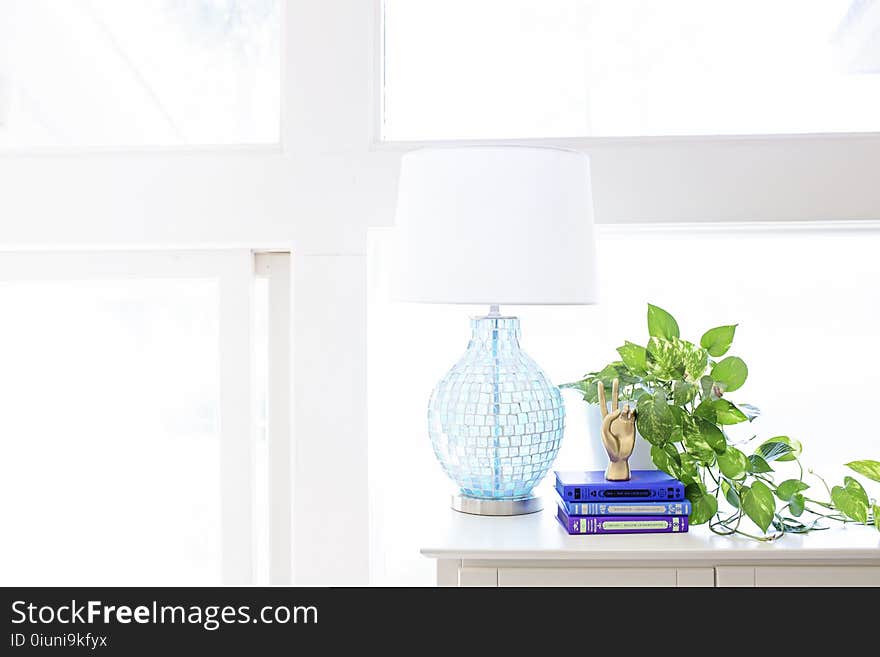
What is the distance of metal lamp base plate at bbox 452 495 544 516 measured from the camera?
4.42ft

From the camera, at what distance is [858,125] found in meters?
1.57

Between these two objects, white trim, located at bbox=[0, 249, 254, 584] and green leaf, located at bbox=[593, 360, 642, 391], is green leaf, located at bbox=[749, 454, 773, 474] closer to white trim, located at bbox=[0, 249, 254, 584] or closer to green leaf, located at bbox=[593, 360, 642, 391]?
green leaf, located at bbox=[593, 360, 642, 391]

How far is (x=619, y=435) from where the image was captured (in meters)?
1.30

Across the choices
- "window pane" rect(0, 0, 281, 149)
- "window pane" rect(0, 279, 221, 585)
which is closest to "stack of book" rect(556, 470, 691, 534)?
"window pane" rect(0, 279, 221, 585)

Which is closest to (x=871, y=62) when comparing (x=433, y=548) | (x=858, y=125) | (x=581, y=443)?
(x=858, y=125)

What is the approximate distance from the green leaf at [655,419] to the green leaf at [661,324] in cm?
10

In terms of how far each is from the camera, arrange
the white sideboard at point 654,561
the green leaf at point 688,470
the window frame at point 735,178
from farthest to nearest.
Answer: the window frame at point 735,178 → the green leaf at point 688,470 → the white sideboard at point 654,561

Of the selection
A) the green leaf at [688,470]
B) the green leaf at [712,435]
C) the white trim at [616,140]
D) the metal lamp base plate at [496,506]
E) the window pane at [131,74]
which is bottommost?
the metal lamp base plate at [496,506]

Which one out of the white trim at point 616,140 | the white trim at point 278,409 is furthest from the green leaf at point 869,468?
the white trim at point 278,409

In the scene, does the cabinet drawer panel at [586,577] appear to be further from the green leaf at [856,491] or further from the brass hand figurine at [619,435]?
the green leaf at [856,491]

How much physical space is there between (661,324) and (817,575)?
0.42 meters

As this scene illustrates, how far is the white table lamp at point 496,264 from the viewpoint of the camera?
122 cm
